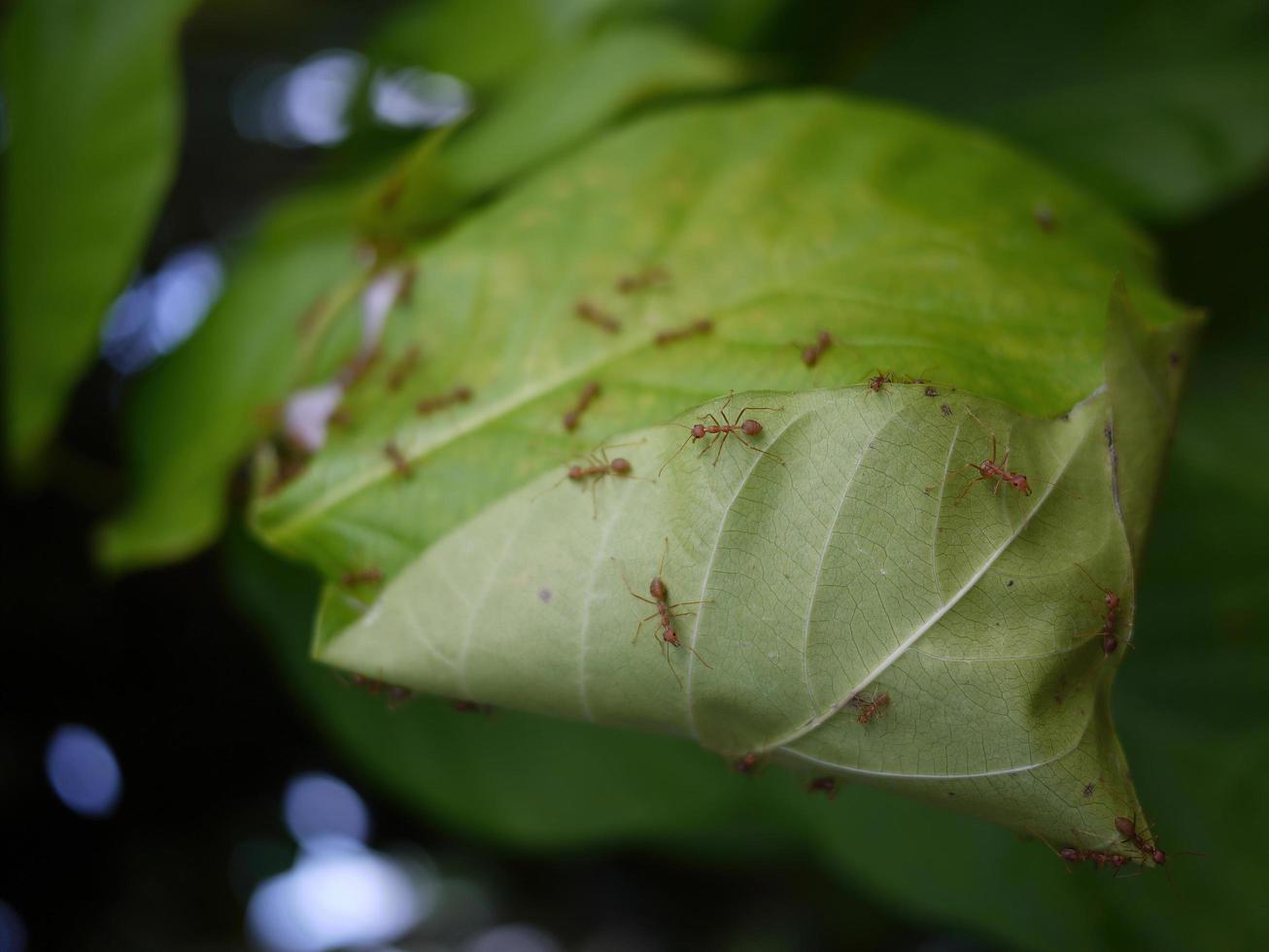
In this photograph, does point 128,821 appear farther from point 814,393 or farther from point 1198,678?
point 1198,678

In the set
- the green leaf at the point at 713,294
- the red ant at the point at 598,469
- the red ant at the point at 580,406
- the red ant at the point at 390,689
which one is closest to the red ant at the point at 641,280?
the green leaf at the point at 713,294

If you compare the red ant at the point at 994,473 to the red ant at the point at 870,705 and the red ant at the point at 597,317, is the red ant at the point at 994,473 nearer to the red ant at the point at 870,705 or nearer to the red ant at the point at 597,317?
the red ant at the point at 870,705

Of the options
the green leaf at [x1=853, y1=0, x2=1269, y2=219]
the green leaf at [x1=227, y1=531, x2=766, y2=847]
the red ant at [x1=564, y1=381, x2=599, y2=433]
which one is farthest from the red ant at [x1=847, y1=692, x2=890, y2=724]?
Answer: the green leaf at [x1=853, y1=0, x2=1269, y2=219]

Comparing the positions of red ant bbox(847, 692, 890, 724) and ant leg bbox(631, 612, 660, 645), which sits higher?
ant leg bbox(631, 612, 660, 645)

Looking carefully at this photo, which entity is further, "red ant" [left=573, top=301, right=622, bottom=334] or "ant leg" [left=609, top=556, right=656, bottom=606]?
"red ant" [left=573, top=301, right=622, bottom=334]

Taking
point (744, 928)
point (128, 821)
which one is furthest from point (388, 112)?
point (744, 928)

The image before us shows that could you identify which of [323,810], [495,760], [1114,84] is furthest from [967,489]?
[323,810]

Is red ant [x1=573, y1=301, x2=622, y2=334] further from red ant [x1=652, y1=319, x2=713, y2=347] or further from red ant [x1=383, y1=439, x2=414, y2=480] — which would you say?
red ant [x1=383, y1=439, x2=414, y2=480]
